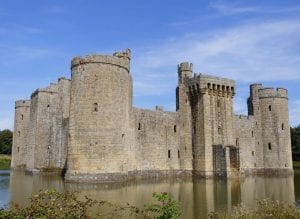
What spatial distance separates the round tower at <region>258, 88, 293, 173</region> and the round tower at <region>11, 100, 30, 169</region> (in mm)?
27608

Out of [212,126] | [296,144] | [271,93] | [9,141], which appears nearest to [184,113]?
[212,126]

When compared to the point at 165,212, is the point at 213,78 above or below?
above

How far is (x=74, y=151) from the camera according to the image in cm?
2684

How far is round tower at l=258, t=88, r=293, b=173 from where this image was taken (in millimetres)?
41781

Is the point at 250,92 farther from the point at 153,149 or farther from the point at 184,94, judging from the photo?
the point at 153,149

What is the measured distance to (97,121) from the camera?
26.9 meters

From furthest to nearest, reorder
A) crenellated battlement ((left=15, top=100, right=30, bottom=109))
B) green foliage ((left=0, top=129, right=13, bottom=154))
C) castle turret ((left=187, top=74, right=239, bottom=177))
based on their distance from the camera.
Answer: green foliage ((left=0, top=129, right=13, bottom=154)), crenellated battlement ((left=15, top=100, right=30, bottom=109)), castle turret ((left=187, top=74, right=239, bottom=177))

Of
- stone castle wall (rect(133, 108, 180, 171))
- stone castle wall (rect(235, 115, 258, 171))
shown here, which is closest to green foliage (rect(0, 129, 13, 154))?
stone castle wall (rect(133, 108, 180, 171))

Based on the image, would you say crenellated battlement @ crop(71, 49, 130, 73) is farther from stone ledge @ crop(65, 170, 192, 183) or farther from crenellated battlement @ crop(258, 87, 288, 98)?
crenellated battlement @ crop(258, 87, 288, 98)

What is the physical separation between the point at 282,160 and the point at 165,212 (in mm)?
35767

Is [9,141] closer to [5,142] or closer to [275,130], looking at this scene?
[5,142]

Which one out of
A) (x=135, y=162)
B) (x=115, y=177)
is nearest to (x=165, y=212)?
(x=115, y=177)

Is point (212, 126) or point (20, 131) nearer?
point (212, 126)

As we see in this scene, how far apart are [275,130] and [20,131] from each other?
29.8m
